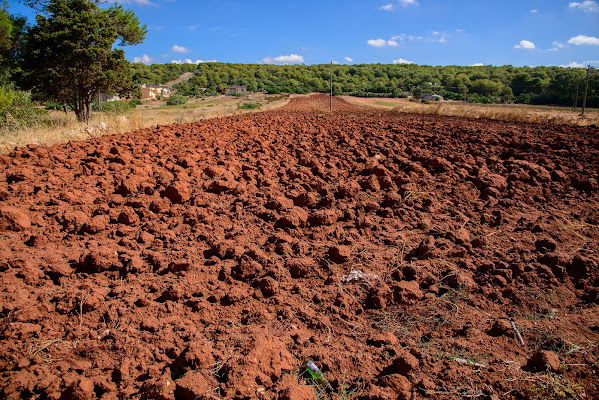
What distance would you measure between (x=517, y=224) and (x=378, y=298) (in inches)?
104

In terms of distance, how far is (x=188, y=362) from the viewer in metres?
2.10

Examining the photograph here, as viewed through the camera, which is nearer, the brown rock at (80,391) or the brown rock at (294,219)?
the brown rock at (80,391)

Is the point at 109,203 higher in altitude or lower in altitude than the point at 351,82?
lower

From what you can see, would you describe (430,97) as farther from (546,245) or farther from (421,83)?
(546,245)

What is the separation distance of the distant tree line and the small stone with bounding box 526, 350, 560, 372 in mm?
19580

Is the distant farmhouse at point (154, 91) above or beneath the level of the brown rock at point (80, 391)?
above

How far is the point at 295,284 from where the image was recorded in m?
3.05

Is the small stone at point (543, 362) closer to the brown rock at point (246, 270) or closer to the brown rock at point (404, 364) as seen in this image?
the brown rock at point (404, 364)

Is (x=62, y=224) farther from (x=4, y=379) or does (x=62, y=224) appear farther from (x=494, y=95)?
(x=494, y=95)

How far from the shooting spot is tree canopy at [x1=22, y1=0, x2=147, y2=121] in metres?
13.1

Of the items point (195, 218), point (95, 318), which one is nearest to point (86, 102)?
point (195, 218)

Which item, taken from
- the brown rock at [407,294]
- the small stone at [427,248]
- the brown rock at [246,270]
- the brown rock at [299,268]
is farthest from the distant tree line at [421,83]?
the brown rock at [407,294]

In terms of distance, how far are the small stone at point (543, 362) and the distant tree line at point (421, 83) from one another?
1958 centimetres

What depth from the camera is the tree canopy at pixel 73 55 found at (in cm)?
1315
